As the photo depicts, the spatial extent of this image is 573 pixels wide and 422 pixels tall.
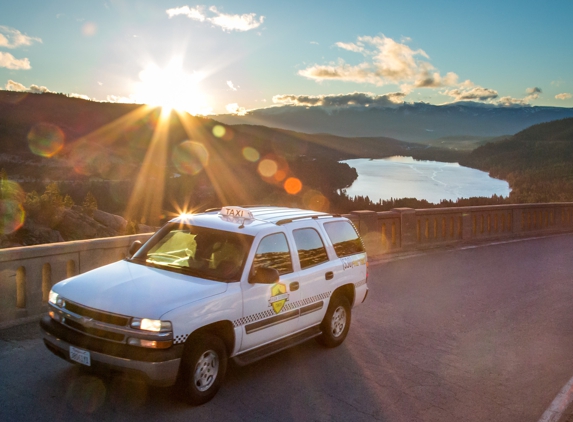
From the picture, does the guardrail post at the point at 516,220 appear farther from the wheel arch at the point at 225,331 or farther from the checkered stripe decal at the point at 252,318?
the wheel arch at the point at 225,331

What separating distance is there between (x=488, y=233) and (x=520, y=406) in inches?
557

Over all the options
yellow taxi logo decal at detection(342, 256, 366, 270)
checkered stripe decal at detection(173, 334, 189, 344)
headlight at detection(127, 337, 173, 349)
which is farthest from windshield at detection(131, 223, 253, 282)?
yellow taxi logo decal at detection(342, 256, 366, 270)

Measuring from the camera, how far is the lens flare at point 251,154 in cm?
10431

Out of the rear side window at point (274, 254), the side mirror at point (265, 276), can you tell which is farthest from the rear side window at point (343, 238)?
the side mirror at point (265, 276)

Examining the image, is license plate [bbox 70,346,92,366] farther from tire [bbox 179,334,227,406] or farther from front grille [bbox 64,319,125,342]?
tire [bbox 179,334,227,406]

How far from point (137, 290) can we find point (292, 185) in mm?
51657

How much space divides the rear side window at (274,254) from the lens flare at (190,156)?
263 ft

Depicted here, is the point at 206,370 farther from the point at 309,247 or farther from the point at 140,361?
the point at 309,247

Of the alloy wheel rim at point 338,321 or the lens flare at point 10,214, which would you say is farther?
the lens flare at point 10,214

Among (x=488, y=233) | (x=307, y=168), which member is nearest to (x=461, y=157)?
(x=307, y=168)

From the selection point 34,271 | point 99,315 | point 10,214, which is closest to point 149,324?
point 99,315

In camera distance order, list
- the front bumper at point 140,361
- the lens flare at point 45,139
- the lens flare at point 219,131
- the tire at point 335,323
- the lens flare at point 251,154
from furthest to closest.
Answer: the lens flare at point 219,131 < the lens flare at point 251,154 < the lens flare at point 45,139 < the tire at point 335,323 < the front bumper at point 140,361

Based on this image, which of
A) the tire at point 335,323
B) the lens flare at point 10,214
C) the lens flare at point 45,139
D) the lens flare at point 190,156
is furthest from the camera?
the lens flare at point 190,156

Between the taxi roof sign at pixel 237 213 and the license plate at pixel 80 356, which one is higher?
the taxi roof sign at pixel 237 213
